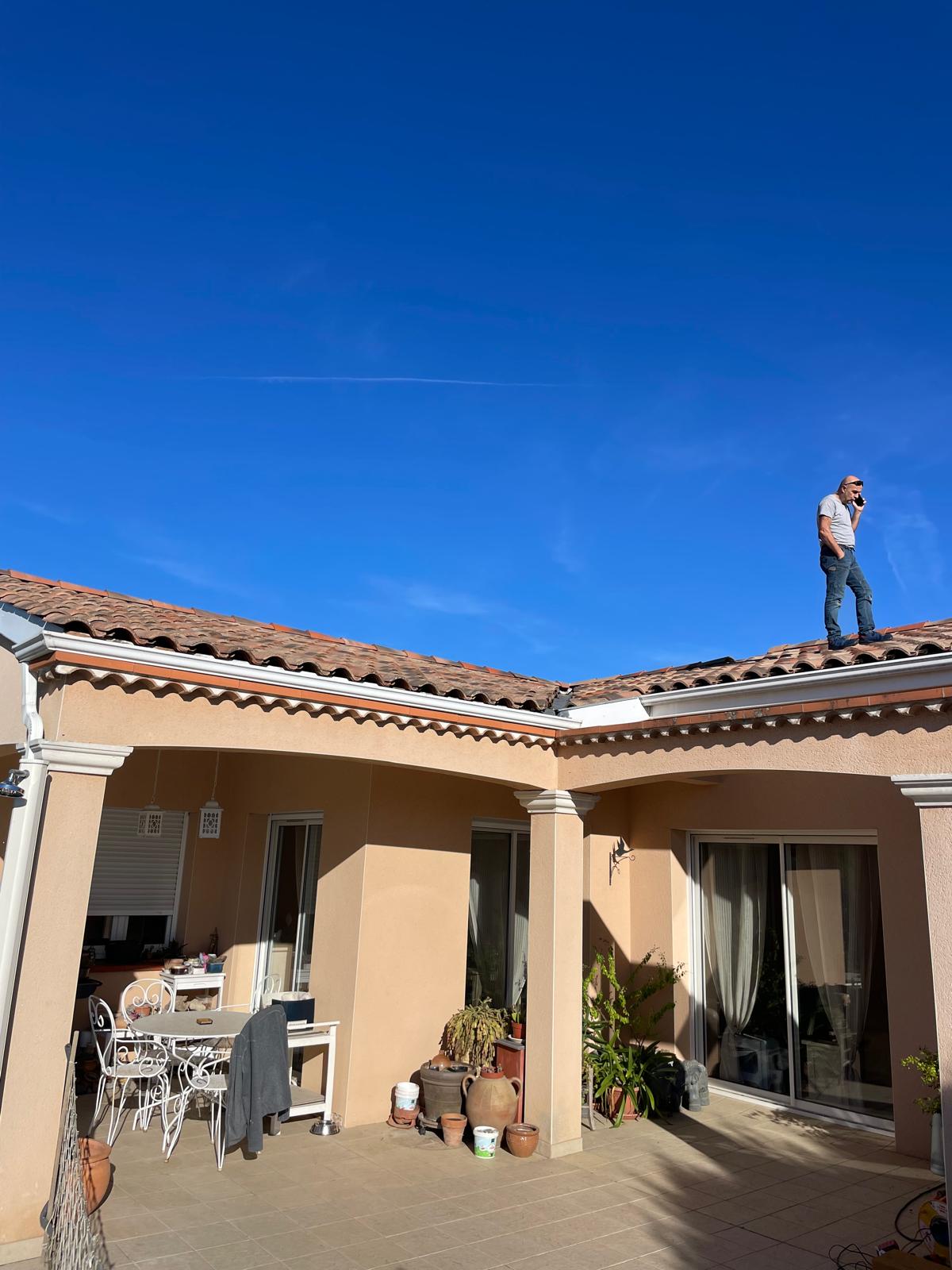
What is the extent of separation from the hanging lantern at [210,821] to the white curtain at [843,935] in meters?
6.40

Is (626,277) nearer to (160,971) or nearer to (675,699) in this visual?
(675,699)

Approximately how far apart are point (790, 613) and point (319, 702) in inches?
430

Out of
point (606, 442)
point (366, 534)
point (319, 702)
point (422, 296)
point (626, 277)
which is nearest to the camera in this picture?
point (319, 702)

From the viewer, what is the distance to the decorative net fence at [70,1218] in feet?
13.0

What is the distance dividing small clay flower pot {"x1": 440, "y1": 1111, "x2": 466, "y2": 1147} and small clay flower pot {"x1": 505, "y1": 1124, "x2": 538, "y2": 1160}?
0.41 meters

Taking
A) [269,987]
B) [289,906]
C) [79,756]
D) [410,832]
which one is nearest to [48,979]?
[79,756]

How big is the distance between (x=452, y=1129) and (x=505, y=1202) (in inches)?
48.5

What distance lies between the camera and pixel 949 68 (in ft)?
24.7

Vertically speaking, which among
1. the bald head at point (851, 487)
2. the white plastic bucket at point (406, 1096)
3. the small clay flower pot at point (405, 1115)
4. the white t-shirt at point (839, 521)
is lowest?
the small clay flower pot at point (405, 1115)

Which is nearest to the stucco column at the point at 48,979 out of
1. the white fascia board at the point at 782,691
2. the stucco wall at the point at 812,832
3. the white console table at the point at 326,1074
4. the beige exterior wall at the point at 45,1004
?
the beige exterior wall at the point at 45,1004

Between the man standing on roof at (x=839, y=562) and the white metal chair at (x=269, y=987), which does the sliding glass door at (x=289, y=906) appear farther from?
the man standing on roof at (x=839, y=562)

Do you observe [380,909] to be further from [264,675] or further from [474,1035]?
[264,675]

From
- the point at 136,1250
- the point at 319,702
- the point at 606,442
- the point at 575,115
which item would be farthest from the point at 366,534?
the point at 136,1250

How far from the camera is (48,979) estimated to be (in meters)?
4.96
